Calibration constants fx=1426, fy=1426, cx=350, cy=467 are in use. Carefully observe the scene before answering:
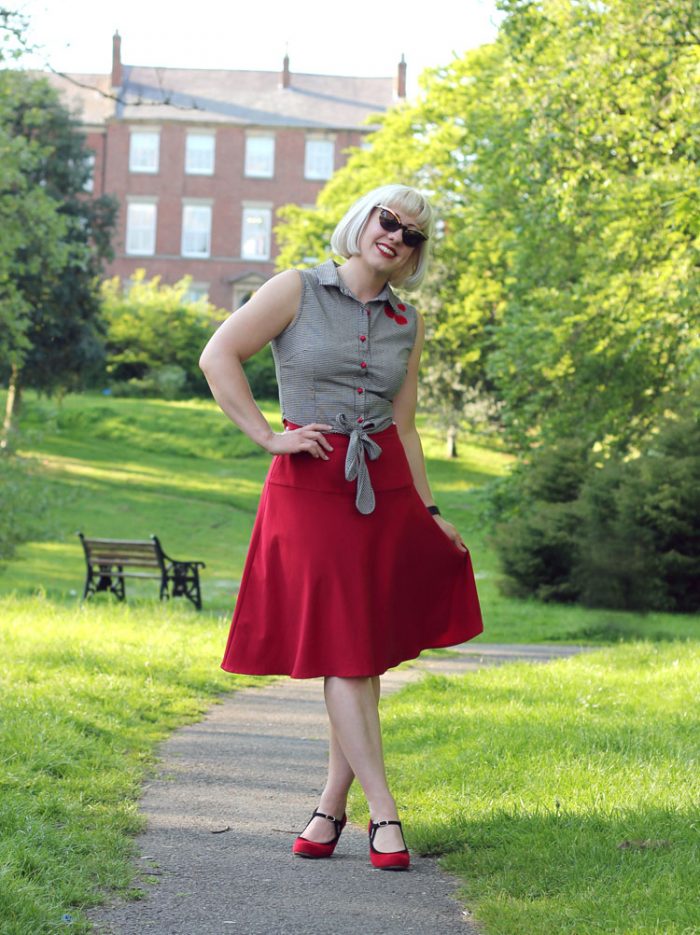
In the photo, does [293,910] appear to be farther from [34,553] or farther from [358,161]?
[358,161]

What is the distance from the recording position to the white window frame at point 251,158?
74.4m

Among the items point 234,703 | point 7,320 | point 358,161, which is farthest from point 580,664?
point 358,161

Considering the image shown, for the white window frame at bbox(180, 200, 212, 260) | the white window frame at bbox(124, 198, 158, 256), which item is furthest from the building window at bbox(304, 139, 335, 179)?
the white window frame at bbox(124, 198, 158, 256)

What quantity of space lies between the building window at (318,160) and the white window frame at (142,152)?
775 cm

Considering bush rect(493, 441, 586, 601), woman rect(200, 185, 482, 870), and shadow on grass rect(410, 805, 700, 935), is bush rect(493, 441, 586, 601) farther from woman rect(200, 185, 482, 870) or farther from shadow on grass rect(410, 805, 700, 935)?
woman rect(200, 185, 482, 870)

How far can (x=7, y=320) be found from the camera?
2189 centimetres

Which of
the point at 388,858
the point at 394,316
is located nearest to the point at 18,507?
the point at 394,316

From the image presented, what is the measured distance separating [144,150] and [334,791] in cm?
7176

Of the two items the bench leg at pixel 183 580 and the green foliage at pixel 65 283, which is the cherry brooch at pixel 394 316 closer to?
the bench leg at pixel 183 580

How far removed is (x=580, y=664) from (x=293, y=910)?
274 inches

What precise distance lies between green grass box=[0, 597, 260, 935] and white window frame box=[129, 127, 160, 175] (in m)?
63.2

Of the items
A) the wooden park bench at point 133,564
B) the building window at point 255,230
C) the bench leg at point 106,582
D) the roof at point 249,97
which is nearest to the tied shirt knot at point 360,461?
the wooden park bench at point 133,564

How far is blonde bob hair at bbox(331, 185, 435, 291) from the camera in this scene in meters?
4.98

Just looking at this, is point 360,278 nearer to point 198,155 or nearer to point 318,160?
point 318,160
